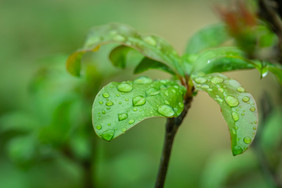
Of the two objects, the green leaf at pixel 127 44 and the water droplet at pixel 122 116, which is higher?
the green leaf at pixel 127 44

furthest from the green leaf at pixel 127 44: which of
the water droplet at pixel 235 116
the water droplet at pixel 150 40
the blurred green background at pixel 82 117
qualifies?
the blurred green background at pixel 82 117

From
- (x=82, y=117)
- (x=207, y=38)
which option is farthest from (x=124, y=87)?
(x=82, y=117)

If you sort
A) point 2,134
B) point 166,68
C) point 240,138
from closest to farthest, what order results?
point 240,138
point 166,68
point 2,134

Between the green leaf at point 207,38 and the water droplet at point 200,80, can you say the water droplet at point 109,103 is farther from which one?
the green leaf at point 207,38

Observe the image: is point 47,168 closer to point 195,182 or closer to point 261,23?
point 195,182

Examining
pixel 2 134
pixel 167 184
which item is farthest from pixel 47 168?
pixel 167 184

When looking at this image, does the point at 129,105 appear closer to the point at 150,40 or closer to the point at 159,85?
the point at 159,85

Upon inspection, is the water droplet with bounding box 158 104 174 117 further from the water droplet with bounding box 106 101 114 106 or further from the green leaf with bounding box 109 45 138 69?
the green leaf with bounding box 109 45 138 69
